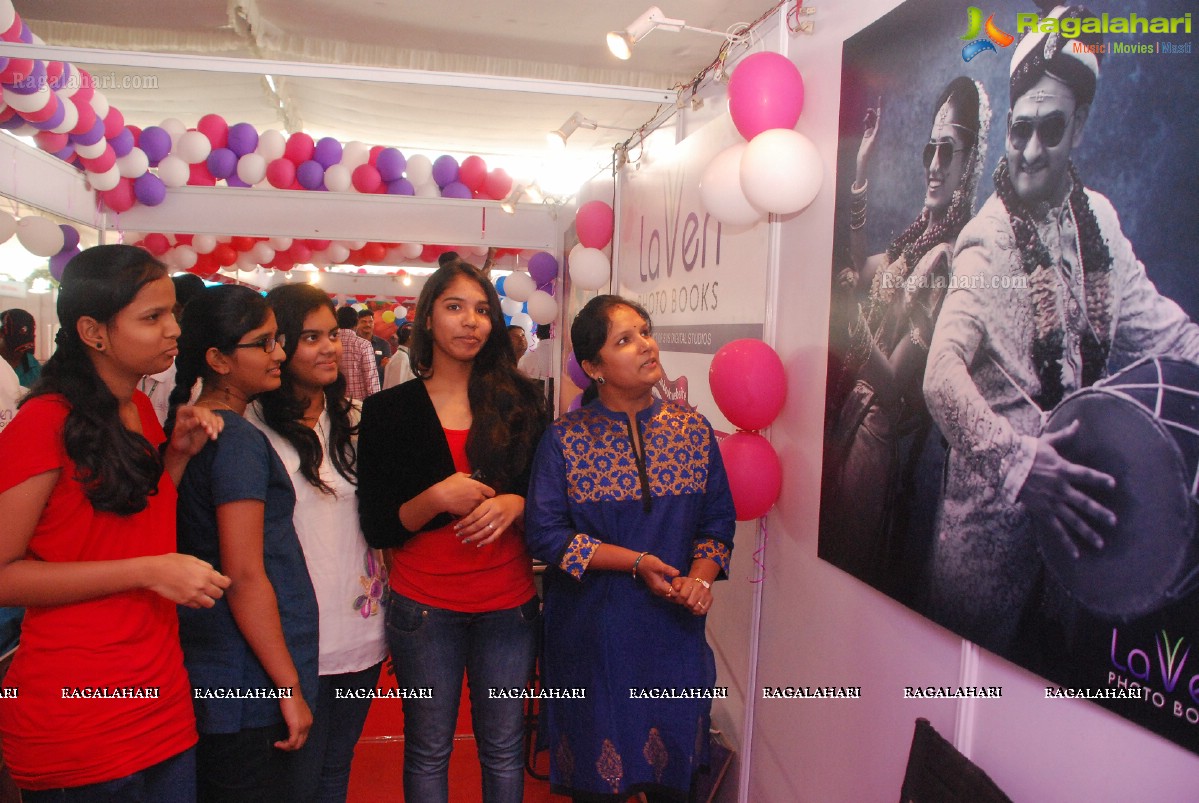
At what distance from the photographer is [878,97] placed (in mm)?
1654

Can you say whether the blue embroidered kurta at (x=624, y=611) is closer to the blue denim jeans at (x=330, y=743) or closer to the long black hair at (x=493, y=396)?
the long black hair at (x=493, y=396)

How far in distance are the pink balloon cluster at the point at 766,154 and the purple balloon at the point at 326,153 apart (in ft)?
14.1

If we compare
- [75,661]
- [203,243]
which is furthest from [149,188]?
[75,661]

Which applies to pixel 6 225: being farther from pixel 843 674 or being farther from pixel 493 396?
pixel 843 674

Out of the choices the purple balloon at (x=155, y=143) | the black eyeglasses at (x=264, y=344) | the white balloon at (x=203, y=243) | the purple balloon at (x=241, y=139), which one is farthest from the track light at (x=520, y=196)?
the black eyeglasses at (x=264, y=344)

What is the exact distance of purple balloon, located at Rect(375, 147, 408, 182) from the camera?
224 inches

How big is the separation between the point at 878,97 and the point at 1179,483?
101cm

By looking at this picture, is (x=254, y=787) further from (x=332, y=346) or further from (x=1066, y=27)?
(x=1066, y=27)

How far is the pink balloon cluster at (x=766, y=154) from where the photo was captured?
183 centimetres

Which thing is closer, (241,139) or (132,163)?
(132,163)

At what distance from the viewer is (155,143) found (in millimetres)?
5195

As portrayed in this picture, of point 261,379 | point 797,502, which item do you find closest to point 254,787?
point 261,379

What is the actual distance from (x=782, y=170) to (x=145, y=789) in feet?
5.63

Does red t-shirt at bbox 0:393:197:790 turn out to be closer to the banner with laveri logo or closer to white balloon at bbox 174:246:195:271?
the banner with laveri logo
